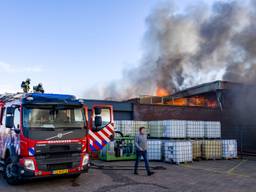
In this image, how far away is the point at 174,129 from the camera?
13.3 meters

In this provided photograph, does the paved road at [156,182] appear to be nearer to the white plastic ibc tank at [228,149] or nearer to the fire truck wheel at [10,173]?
the fire truck wheel at [10,173]

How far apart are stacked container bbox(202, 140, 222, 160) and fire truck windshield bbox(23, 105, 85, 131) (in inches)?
312

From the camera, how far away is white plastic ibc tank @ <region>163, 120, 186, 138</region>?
1332cm

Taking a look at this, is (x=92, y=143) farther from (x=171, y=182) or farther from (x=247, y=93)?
(x=247, y=93)

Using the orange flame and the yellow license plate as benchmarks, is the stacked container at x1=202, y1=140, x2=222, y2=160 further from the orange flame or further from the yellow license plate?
the orange flame

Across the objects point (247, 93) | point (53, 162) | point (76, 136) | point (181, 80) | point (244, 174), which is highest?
point (181, 80)

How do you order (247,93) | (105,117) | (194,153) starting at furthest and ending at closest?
(247,93), (105,117), (194,153)

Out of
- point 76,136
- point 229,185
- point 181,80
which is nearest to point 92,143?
point 76,136

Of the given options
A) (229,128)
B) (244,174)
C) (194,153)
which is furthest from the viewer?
(229,128)

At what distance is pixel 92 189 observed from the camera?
7375 millimetres

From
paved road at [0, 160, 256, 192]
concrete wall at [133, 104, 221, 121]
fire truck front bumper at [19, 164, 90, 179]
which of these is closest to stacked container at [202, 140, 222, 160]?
paved road at [0, 160, 256, 192]

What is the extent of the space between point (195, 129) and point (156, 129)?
2.05 meters

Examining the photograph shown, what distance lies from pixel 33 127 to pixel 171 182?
176 inches

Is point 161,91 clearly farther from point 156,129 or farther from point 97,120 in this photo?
point 97,120
